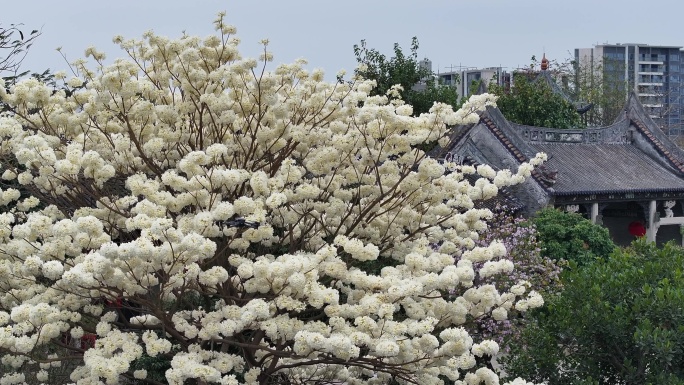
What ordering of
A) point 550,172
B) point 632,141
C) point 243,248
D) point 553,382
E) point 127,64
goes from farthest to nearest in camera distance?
point 632,141 < point 550,172 < point 553,382 < point 127,64 < point 243,248

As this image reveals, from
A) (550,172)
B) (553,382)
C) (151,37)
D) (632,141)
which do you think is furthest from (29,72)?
(632,141)

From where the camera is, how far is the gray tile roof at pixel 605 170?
3212 cm

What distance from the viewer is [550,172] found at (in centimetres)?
3056

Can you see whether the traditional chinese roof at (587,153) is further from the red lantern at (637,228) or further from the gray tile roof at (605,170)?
the red lantern at (637,228)

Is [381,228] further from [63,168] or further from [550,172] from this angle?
[550,172]

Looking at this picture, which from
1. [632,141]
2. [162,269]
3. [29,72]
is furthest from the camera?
[632,141]

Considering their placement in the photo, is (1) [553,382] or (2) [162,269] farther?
(1) [553,382]

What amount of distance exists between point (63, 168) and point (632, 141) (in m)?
33.9

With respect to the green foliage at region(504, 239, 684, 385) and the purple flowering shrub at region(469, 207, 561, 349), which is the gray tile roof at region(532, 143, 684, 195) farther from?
the green foliage at region(504, 239, 684, 385)

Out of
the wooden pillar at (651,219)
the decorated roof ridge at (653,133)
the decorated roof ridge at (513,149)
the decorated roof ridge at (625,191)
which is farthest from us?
the decorated roof ridge at (653,133)

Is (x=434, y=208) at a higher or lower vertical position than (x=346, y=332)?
higher

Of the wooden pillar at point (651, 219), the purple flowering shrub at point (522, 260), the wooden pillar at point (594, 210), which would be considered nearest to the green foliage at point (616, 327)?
the purple flowering shrub at point (522, 260)

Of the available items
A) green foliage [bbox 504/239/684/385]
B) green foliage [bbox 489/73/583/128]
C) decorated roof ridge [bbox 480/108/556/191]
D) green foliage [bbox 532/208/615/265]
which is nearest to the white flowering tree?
green foliage [bbox 504/239/684/385]

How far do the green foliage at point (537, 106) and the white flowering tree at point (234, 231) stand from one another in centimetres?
3430
